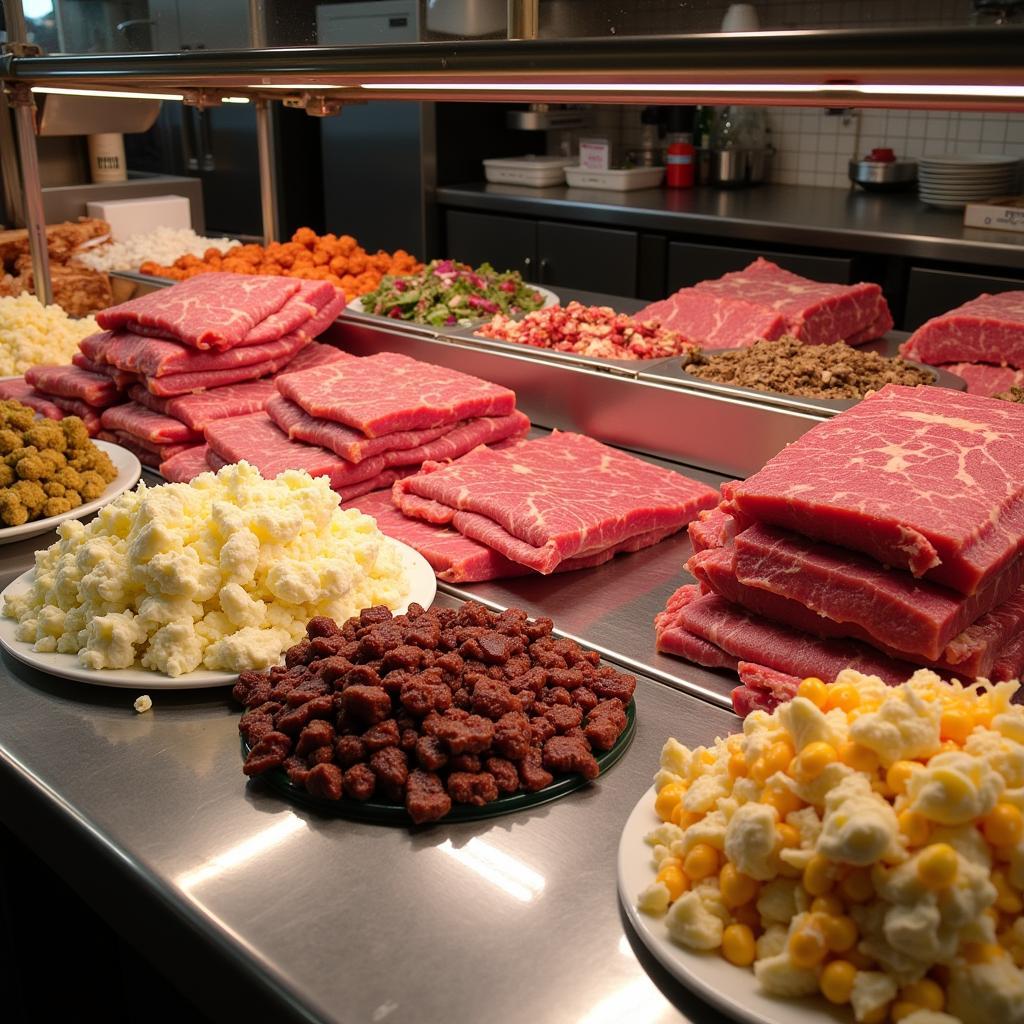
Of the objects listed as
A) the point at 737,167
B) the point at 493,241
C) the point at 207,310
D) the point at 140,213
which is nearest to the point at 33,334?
the point at 207,310

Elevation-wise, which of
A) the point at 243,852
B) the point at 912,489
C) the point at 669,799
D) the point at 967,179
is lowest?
the point at 243,852

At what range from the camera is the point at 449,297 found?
10.1 feet

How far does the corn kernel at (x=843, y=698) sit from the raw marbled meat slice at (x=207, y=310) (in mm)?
1855

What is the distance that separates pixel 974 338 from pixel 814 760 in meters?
1.92

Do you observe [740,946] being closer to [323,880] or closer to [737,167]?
[323,880]

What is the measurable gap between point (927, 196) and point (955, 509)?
396cm

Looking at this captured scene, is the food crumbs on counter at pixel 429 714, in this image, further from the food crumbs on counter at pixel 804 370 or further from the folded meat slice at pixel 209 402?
the folded meat slice at pixel 209 402

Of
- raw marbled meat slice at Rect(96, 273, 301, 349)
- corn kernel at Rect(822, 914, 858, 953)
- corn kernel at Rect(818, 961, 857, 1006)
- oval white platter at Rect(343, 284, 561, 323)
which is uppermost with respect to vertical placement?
raw marbled meat slice at Rect(96, 273, 301, 349)

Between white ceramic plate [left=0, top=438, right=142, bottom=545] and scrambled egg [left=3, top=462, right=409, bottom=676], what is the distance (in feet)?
0.79

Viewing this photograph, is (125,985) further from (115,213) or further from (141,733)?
(115,213)

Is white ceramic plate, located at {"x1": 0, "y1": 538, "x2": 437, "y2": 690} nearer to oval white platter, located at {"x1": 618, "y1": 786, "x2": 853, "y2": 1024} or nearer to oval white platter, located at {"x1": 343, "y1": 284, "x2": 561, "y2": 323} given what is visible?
oval white platter, located at {"x1": 618, "y1": 786, "x2": 853, "y2": 1024}

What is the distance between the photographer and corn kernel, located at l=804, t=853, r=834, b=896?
3.24ft

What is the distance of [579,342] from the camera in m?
2.73

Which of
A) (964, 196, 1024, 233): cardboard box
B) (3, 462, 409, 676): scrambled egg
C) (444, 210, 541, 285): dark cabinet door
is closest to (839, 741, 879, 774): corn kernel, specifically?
(3, 462, 409, 676): scrambled egg
